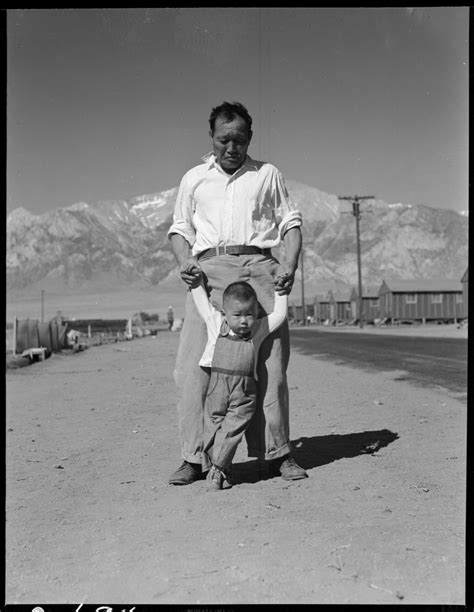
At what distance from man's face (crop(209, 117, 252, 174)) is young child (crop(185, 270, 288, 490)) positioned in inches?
27.7

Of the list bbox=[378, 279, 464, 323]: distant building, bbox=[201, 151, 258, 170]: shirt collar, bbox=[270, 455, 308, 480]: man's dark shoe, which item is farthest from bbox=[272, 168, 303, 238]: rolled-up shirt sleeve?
bbox=[378, 279, 464, 323]: distant building

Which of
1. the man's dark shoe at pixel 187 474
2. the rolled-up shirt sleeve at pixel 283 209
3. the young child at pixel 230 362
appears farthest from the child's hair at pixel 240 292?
the man's dark shoe at pixel 187 474

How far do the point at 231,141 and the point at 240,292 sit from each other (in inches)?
33.6

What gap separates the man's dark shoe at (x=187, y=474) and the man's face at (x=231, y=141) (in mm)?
1733

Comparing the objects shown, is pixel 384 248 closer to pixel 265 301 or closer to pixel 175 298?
pixel 175 298

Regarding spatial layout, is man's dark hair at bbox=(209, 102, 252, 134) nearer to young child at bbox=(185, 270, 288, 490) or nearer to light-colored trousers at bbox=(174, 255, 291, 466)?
light-colored trousers at bbox=(174, 255, 291, 466)

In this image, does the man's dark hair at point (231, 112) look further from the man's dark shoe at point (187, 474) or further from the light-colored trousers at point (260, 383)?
the man's dark shoe at point (187, 474)

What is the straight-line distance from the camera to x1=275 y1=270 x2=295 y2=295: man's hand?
3973mm

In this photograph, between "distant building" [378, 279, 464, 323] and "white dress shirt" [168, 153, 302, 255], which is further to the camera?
"distant building" [378, 279, 464, 323]

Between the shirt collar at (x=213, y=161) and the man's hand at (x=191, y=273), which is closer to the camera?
the man's hand at (x=191, y=273)

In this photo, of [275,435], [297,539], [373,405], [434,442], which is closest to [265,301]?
[275,435]

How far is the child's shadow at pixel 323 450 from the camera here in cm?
429

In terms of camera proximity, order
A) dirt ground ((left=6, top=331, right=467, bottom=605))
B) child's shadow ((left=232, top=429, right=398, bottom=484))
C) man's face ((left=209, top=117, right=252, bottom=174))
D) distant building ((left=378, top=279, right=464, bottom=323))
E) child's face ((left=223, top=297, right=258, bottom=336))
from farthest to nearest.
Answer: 1. distant building ((left=378, top=279, right=464, bottom=323))
2. child's shadow ((left=232, top=429, right=398, bottom=484))
3. man's face ((left=209, top=117, right=252, bottom=174))
4. child's face ((left=223, top=297, right=258, bottom=336))
5. dirt ground ((left=6, top=331, right=467, bottom=605))

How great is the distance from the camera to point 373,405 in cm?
772
